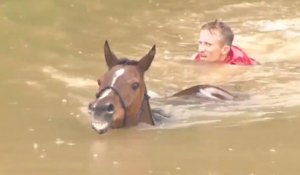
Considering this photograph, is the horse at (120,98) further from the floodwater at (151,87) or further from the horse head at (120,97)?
the floodwater at (151,87)

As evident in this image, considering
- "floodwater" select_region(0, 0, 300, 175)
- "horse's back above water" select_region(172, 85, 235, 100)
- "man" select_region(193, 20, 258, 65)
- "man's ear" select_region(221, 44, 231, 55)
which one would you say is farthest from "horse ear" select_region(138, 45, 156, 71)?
"man's ear" select_region(221, 44, 231, 55)

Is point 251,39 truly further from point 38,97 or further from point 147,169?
point 147,169

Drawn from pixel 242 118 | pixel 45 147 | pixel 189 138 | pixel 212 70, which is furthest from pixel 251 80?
pixel 45 147

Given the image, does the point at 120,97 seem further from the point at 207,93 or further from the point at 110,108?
the point at 207,93

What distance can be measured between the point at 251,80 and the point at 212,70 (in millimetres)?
425

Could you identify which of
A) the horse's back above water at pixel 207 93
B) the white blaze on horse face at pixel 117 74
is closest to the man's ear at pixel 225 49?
the horse's back above water at pixel 207 93

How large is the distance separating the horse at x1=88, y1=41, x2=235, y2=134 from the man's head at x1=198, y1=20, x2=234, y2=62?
91.6 inches

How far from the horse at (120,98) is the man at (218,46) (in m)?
2.33

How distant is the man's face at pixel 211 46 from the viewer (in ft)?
34.4

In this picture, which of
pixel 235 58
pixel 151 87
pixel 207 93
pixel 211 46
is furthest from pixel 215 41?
Result: pixel 207 93

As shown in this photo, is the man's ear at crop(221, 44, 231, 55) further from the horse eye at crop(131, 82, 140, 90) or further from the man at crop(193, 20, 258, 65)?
the horse eye at crop(131, 82, 140, 90)

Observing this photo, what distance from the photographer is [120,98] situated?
7820 millimetres

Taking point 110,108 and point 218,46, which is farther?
point 218,46

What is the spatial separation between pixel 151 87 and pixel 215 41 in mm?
850
